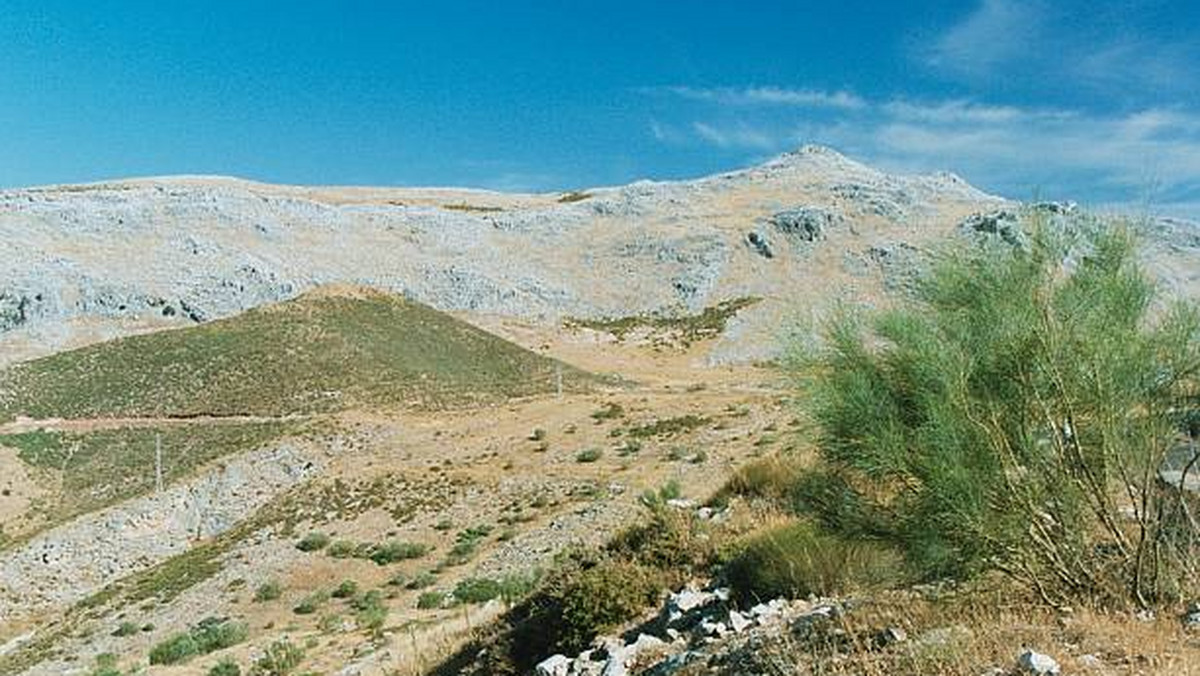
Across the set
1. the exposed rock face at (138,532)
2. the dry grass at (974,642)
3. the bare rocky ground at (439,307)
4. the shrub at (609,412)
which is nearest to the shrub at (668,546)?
the bare rocky ground at (439,307)

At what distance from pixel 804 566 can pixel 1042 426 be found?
3.39 metres

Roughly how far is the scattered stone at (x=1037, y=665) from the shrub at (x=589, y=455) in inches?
1024

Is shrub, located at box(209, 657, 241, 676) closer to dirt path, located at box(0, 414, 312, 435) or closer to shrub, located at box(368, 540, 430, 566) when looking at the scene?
shrub, located at box(368, 540, 430, 566)

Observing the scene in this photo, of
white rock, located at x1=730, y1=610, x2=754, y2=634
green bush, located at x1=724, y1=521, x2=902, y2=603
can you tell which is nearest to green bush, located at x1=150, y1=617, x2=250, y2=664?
green bush, located at x1=724, y1=521, x2=902, y2=603

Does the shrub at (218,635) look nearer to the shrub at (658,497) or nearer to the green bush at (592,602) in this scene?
the shrub at (658,497)

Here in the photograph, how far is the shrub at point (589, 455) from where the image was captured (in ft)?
104

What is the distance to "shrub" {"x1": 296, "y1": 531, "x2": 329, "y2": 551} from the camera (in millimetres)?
26781

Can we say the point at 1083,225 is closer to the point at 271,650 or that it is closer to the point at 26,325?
the point at 271,650

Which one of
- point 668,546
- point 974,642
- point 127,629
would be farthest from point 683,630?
point 127,629

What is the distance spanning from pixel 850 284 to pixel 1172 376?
7501 cm

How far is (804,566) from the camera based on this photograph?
10.1 m

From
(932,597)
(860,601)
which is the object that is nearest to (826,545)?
(860,601)

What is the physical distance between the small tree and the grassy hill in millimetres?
39493

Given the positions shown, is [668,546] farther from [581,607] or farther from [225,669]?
[225,669]
